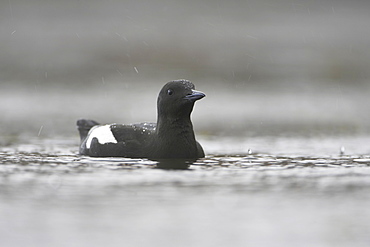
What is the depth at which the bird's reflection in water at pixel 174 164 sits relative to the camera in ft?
26.8

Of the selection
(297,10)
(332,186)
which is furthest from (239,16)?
(332,186)

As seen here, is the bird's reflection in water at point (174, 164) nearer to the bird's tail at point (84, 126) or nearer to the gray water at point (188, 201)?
the gray water at point (188, 201)

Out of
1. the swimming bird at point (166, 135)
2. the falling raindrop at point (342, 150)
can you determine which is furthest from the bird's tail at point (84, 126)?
the falling raindrop at point (342, 150)

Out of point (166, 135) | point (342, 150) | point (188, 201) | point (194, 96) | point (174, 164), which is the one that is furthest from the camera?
point (342, 150)

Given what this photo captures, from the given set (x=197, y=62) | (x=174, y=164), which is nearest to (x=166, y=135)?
(x=174, y=164)

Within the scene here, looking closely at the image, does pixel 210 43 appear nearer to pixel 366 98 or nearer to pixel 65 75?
pixel 65 75

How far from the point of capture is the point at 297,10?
26.6 metres

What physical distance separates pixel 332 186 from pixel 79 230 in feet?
8.46

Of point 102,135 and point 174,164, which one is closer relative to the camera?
point 174,164

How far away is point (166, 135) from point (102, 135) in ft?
2.72

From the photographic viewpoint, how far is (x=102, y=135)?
30.1 feet

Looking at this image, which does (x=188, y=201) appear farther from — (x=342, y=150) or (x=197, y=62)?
(x=197, y=62)

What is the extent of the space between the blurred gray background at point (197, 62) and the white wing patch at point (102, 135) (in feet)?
9.11

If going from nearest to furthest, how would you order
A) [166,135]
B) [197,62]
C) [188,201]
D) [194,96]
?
[188,201] < [194,96] < [166,135] < [197,62]
